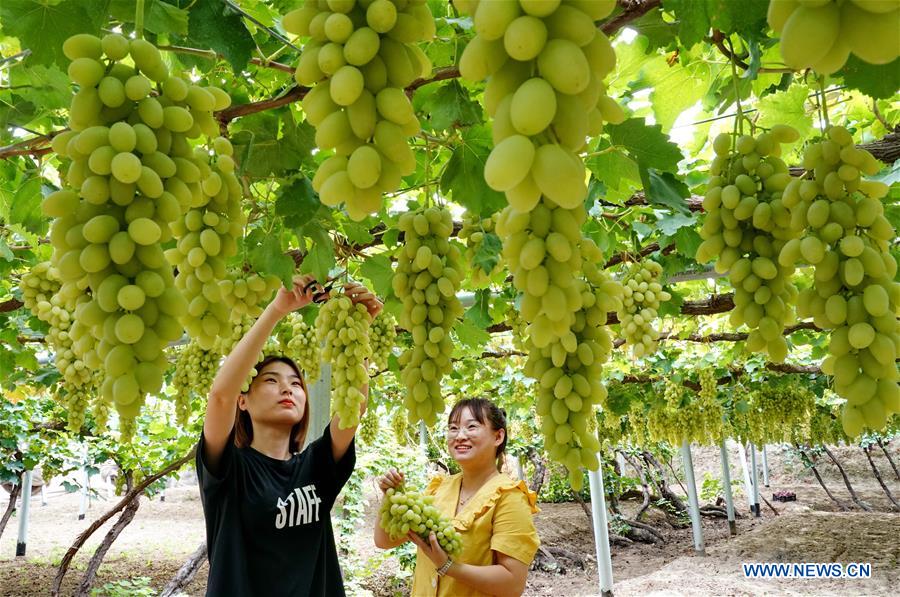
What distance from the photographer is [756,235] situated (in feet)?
4.07

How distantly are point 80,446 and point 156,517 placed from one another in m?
8.70

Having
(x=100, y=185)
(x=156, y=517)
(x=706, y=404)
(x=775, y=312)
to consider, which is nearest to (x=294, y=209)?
(x=100, y=185)

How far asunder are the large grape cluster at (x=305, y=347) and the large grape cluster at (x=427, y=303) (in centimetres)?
227

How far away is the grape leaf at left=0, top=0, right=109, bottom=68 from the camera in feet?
4.04

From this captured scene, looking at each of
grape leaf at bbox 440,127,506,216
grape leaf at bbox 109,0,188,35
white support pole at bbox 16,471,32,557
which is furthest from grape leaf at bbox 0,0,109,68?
white support pole at bbox 16,471,32,557

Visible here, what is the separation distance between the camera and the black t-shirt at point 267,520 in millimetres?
2771

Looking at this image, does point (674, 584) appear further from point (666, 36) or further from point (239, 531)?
point (666, 36)

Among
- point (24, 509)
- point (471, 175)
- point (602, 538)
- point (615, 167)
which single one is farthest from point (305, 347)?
point (24, 509)

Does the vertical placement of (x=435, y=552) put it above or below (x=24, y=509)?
above

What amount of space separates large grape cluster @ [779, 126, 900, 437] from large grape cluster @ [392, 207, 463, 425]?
0.66 metres

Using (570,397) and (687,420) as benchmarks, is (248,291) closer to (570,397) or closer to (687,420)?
(570,397)

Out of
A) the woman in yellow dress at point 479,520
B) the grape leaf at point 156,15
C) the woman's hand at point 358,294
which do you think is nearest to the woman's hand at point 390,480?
the woman in yellow dress at point 479,520

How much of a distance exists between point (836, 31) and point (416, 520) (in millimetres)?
3221

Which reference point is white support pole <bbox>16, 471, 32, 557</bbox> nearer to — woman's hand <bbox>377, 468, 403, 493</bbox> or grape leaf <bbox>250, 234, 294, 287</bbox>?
woman's hand <bbox>377, 468, 403, 493</bbox>
